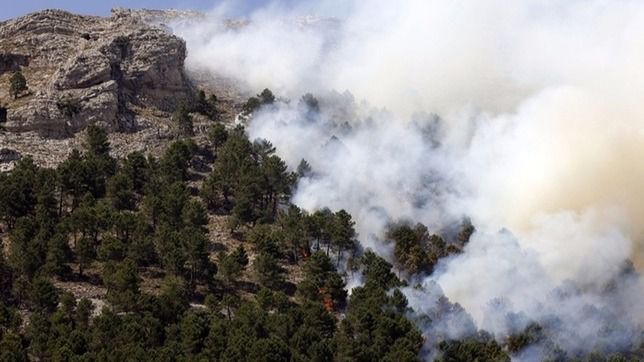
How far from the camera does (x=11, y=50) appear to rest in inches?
4606

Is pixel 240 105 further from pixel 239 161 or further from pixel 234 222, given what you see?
pixel 234 222

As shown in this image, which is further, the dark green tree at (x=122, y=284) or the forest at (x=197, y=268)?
the dark green tree at (x=122, y=284)

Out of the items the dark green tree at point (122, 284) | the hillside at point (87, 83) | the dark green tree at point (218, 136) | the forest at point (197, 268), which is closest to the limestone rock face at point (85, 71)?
the hillside at point (87, 83)

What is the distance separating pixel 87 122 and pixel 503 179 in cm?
4137

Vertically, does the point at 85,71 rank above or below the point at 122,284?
above

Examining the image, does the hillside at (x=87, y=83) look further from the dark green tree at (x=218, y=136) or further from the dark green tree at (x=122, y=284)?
the dark green tree at (x=122, y=284)

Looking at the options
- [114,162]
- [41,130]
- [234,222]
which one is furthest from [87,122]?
[234,222]

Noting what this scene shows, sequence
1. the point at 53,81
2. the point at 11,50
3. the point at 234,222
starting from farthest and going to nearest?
the point at 11,50
the point at 53,81
the point at 234,222

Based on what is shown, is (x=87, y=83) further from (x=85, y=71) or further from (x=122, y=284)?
(x=122, y=284)

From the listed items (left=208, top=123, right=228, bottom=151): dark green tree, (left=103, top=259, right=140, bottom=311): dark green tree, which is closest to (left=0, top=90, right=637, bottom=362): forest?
(left=103, top=259, right=140, bottom=311): dark green tree

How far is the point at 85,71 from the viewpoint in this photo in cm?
10731

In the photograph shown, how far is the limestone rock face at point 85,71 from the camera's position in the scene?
10150 cm

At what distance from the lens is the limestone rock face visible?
102 m

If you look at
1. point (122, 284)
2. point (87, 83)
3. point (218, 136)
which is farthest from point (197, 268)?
point (87, 83)
